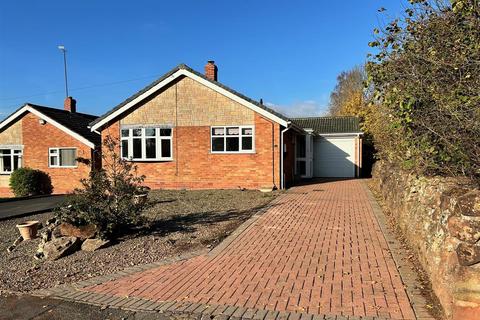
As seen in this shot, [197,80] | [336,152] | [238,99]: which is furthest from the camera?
[336,152]

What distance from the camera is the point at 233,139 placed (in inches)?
696

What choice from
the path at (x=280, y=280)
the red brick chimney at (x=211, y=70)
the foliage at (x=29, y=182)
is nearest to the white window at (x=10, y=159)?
the foliage at (x=29, y=182)

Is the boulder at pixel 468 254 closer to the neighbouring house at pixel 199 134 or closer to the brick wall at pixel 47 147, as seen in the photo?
the neighbouring house at pixel 199 134

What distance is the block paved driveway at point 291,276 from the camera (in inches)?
184

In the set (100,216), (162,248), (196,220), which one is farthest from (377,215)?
(100,216)

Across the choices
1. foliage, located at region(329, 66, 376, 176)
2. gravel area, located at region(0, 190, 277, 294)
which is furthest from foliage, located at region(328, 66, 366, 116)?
gravel area, located at region(0, 190, 277, 294)

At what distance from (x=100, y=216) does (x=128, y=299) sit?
9.84ft

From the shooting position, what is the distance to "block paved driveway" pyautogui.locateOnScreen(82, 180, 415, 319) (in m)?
4.68

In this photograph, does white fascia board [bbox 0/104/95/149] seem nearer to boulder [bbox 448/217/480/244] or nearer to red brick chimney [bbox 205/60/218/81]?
red brick chimney [bbox 205/60/218/81]

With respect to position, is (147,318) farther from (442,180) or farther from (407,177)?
(407,177)

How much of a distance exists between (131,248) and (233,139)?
10823 millimetres

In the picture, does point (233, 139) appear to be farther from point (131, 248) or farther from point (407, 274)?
point (407, 274)

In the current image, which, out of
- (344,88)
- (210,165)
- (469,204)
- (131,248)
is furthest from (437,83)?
(344,88)

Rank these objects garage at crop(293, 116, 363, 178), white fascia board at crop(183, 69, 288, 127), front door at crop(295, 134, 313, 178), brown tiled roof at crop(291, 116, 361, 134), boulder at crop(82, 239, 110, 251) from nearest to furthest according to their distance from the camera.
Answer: boulder at crop(82, 239, 110, 251), white fascia board at crop(183, 69, 288, 127), front door at crop(295, 134, 313, 178), garage at crop(293, 116, 363, 178), brown tiled roof at crop(291, 116, 361, 134)
